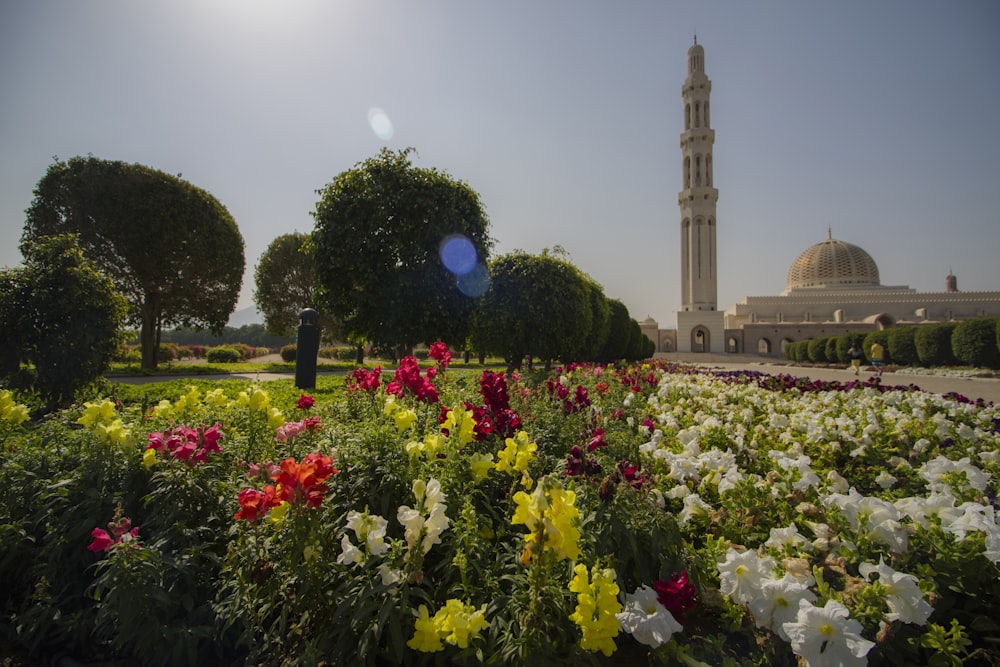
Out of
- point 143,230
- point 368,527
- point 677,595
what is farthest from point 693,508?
point 143,230

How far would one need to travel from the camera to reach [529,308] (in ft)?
41.4

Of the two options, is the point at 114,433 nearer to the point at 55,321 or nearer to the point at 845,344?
the point at 55,321

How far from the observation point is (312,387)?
32.0 ft

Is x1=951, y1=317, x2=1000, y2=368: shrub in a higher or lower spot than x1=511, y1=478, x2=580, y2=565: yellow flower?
higher

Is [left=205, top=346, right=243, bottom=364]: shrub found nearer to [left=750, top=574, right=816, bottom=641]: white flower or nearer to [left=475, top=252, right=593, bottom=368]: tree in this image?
[left=475, top=252, right=593, bottom=368]: tree

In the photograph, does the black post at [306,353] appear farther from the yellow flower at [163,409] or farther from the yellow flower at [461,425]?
the yellow flower at [461,425]

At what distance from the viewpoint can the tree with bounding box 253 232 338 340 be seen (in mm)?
28531

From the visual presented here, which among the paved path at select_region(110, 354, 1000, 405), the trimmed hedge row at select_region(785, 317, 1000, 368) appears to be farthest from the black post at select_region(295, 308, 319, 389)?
the trimmed hedge row at select_region(785, 317, 1000, 368)

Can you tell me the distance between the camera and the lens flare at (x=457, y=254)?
1377 centimetres

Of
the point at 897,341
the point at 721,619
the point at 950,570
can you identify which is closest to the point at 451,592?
the point at 721,619

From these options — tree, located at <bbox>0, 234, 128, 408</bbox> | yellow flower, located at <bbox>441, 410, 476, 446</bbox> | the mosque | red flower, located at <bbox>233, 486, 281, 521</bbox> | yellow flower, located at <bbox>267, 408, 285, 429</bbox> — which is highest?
the mosque

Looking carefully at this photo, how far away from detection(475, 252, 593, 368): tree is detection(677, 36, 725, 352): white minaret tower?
161 ft

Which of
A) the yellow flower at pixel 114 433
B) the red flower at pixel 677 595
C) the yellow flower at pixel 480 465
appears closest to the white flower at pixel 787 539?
the red flower at pixel 677 595

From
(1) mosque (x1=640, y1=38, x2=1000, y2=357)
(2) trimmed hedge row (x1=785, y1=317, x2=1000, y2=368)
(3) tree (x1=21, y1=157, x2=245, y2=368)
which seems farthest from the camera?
(1) mosque (x1=640, y1=38, x2=1000, y2=357)
